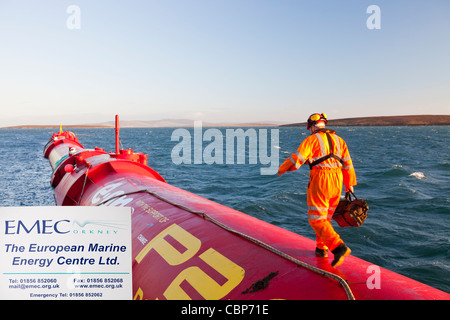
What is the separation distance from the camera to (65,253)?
3.70 m

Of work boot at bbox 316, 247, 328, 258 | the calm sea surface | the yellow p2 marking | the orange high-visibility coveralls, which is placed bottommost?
the calm sea surface

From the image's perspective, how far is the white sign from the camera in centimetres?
356

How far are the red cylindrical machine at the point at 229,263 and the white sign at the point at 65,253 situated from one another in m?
0.72

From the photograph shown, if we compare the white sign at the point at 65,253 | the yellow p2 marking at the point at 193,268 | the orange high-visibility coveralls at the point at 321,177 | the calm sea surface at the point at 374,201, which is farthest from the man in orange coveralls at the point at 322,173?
the calm sea surface at the point at 374,201


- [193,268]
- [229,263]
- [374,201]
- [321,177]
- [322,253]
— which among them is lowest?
[374,201]

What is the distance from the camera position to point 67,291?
11.6 feet

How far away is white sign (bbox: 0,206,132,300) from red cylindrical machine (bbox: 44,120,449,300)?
719mm

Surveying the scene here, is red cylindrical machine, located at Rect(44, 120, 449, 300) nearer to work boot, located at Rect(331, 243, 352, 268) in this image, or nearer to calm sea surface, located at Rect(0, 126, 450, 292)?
work boot, located at Rect(331, 243, 352, 268)

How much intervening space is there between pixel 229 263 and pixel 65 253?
6.65ft
